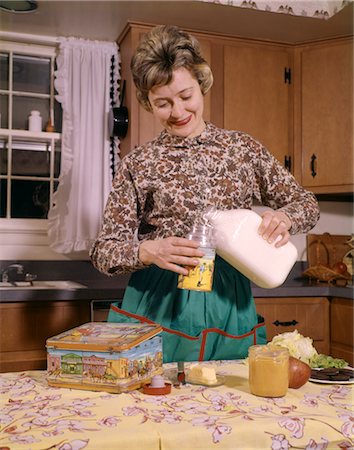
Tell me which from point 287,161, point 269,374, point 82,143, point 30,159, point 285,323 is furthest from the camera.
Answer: point 30,159

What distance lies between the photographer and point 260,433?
98cm

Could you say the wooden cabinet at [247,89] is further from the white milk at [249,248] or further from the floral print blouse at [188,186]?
the white milk at [249,248]

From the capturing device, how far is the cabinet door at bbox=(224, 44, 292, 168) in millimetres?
3457

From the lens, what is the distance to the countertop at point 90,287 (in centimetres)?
275

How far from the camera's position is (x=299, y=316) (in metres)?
3.09

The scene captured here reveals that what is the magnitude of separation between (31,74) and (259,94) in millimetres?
1437

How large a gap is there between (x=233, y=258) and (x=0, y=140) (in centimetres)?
255

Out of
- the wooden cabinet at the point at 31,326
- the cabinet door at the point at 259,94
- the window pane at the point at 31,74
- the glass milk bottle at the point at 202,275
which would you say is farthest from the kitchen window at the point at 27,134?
the glass milk bottle at the point at 202,275

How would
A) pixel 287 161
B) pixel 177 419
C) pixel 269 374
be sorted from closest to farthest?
pixel 177 419, pixel 269 374, pixel 287 161

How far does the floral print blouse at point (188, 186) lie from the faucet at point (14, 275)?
1.79 metres

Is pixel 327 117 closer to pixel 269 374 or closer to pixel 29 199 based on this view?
pixel 29 199

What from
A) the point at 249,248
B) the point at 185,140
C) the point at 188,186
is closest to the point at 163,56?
the point at 185,140

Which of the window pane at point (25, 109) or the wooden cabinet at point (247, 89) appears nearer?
the wooden cabinet at point (247, 89)

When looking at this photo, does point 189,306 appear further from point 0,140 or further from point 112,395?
point 0,140
